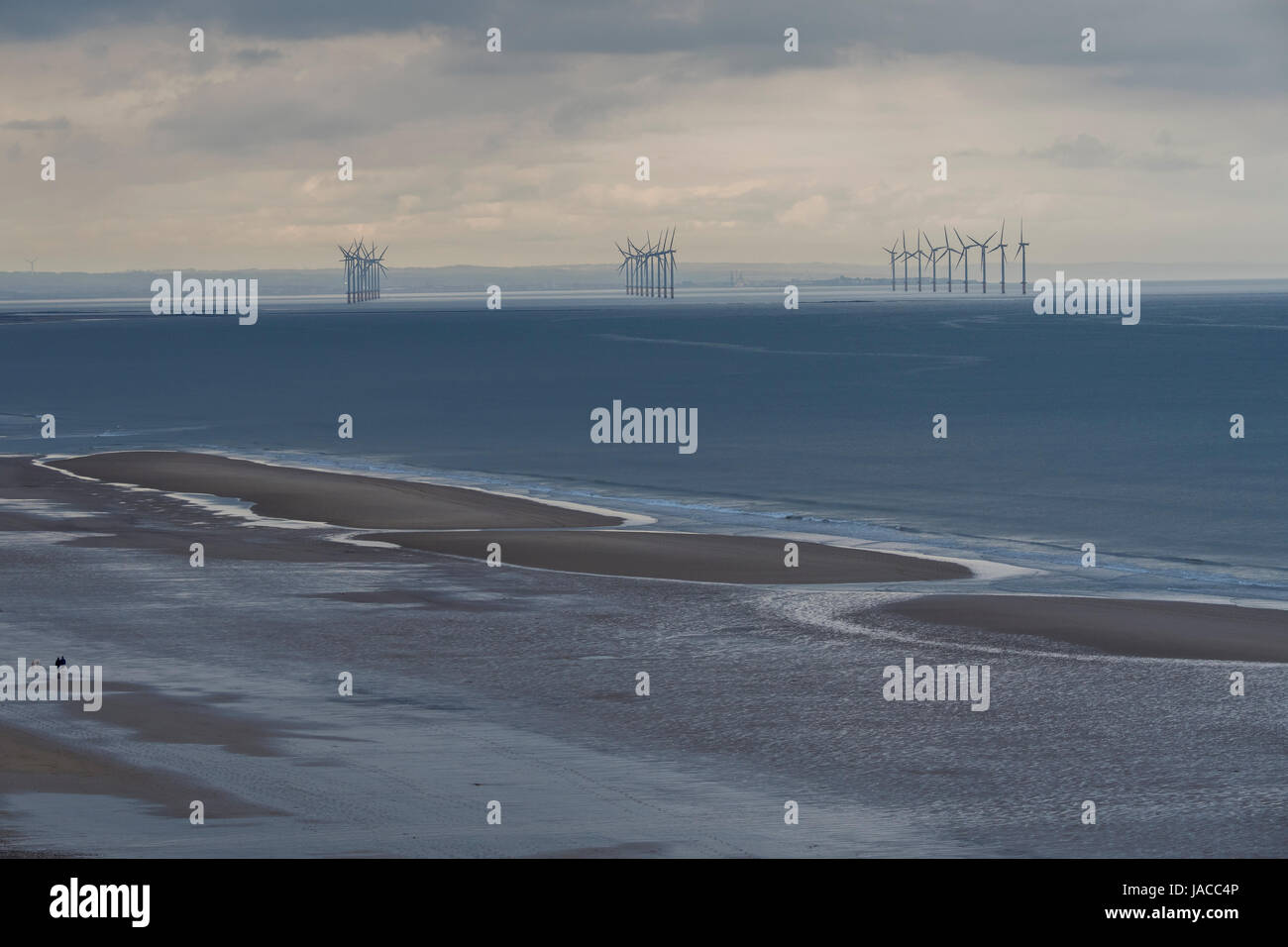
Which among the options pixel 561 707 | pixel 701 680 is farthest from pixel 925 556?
pixel 561 707

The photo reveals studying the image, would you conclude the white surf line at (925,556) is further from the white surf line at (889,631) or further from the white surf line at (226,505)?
the white surf line at (226,505)

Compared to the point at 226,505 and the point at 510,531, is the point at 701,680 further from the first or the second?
the point at 226,505

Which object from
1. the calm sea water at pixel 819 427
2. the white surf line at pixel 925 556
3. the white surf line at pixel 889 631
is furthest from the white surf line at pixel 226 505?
the white surf line at pixel 889 631

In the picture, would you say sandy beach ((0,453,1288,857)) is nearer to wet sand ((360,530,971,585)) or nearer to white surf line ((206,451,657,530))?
wet sand ((360,530,971,585))

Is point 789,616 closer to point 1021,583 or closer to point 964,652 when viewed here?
point 964,652

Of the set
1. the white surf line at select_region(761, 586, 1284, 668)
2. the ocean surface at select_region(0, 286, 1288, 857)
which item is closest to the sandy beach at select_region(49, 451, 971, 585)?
the ocean surface at select_region(0, 286, 1288, 857)

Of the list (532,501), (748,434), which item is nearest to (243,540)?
(532,501)
